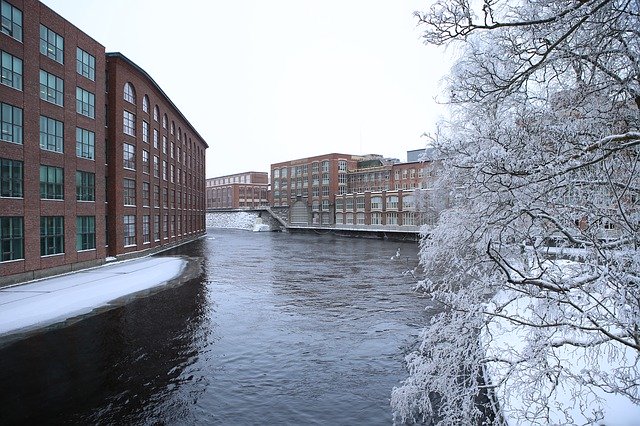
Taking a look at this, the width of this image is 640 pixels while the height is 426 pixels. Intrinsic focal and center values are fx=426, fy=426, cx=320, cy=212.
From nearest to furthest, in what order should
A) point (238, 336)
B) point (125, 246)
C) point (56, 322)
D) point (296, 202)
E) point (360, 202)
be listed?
point (238, 336)
point (56, 322)
point (125, 246)
point (360, 202)
point (296, 202)

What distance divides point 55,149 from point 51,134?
3.32ft

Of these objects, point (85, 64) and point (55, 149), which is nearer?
point (55, 149)

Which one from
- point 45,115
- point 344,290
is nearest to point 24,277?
point 45,115

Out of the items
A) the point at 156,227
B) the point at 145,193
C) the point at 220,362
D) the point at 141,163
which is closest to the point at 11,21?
the point at 141,163

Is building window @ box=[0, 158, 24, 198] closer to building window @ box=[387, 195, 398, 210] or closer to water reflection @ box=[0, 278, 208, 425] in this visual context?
water reflection @ box=[0, 278, 208, 425]

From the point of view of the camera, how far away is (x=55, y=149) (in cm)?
2838

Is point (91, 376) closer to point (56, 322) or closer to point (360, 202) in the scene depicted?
point (56, 322)

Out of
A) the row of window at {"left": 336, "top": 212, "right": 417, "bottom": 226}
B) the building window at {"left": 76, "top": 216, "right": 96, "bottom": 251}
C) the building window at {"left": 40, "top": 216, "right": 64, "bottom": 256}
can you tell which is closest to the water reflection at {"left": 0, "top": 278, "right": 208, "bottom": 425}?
the building window at {"left": 40, "top": 216, "right": 64, "bottom": 256}

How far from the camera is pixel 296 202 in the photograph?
110m

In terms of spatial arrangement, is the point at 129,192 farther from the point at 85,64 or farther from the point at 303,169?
the point at 303,169

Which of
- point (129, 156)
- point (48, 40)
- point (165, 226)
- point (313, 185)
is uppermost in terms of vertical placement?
point (48, 40)

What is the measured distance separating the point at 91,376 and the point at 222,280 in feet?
54.3

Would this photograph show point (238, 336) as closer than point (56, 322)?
Yes

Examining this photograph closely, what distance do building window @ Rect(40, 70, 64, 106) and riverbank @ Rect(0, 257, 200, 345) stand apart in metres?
11.7
